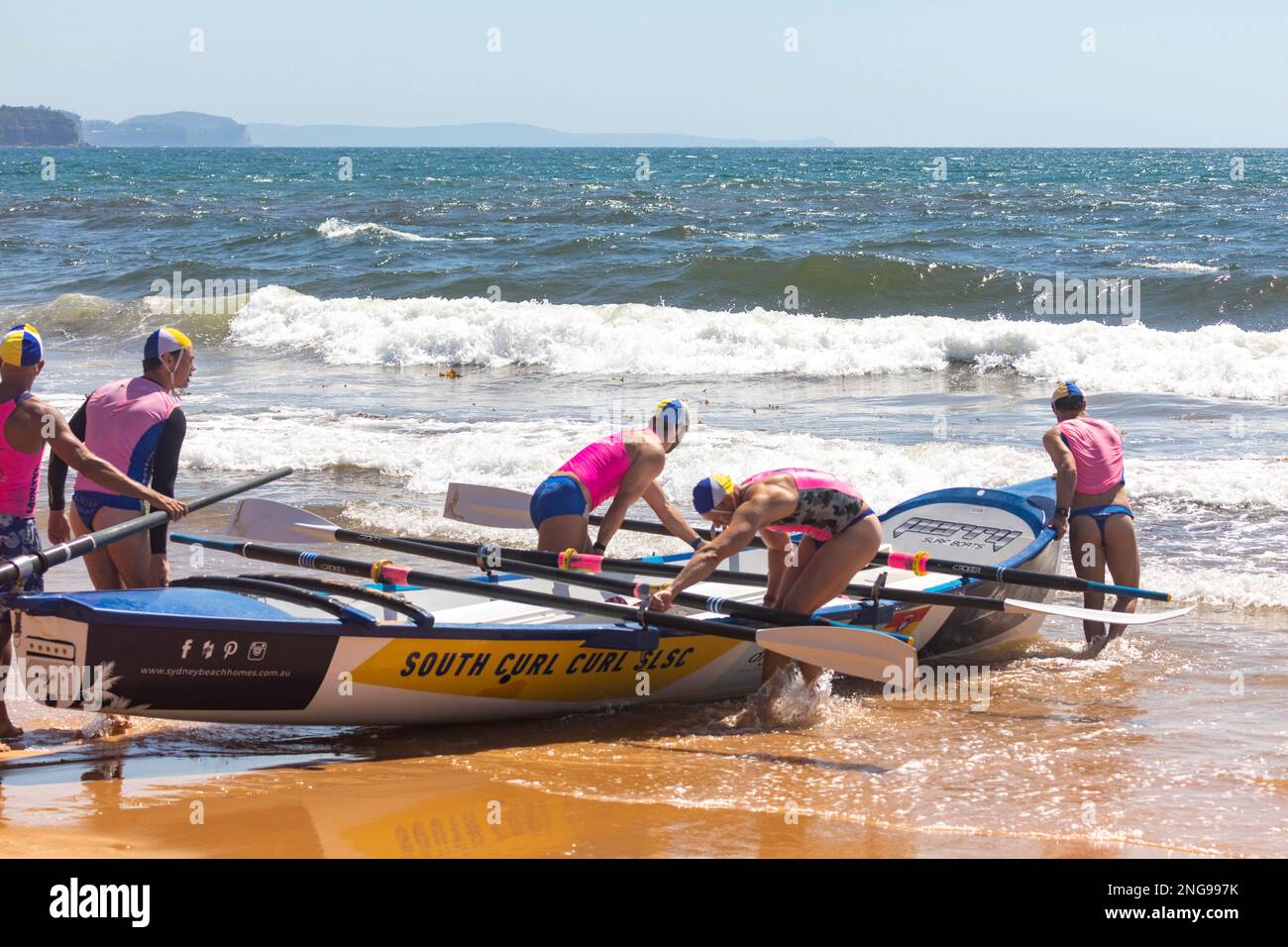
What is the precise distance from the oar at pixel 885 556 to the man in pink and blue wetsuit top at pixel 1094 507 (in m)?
0.21

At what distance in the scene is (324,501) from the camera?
456 inches

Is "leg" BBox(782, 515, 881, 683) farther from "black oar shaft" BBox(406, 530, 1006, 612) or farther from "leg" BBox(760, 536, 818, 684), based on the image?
"black oar shaft" BBox(406, 530, 1006, 612)

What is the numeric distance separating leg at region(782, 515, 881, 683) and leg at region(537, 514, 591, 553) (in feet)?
4.36

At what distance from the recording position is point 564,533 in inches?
293

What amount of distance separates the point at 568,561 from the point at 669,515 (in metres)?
0.73

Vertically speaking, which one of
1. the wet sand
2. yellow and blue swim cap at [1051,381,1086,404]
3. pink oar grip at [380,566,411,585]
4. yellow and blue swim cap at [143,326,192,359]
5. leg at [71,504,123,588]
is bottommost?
the wet sand

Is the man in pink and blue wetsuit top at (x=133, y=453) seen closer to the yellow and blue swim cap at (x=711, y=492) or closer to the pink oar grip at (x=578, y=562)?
the pink oar grip at (x=578, y=562)

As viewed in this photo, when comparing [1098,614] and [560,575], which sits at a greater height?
[560,575]

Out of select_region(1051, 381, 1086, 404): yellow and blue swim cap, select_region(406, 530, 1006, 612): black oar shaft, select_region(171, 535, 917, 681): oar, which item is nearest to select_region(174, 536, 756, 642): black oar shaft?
select_region(171, 535, 917, 681): oar

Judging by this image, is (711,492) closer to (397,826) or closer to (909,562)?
(909,562)

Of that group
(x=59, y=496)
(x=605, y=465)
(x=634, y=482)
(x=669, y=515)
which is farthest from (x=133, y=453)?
(x=669, y=515)

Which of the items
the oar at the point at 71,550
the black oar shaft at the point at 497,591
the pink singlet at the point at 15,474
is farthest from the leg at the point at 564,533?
the pink singlet at the point at 15,474

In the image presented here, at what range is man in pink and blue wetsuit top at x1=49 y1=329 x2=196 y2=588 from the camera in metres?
6.17
